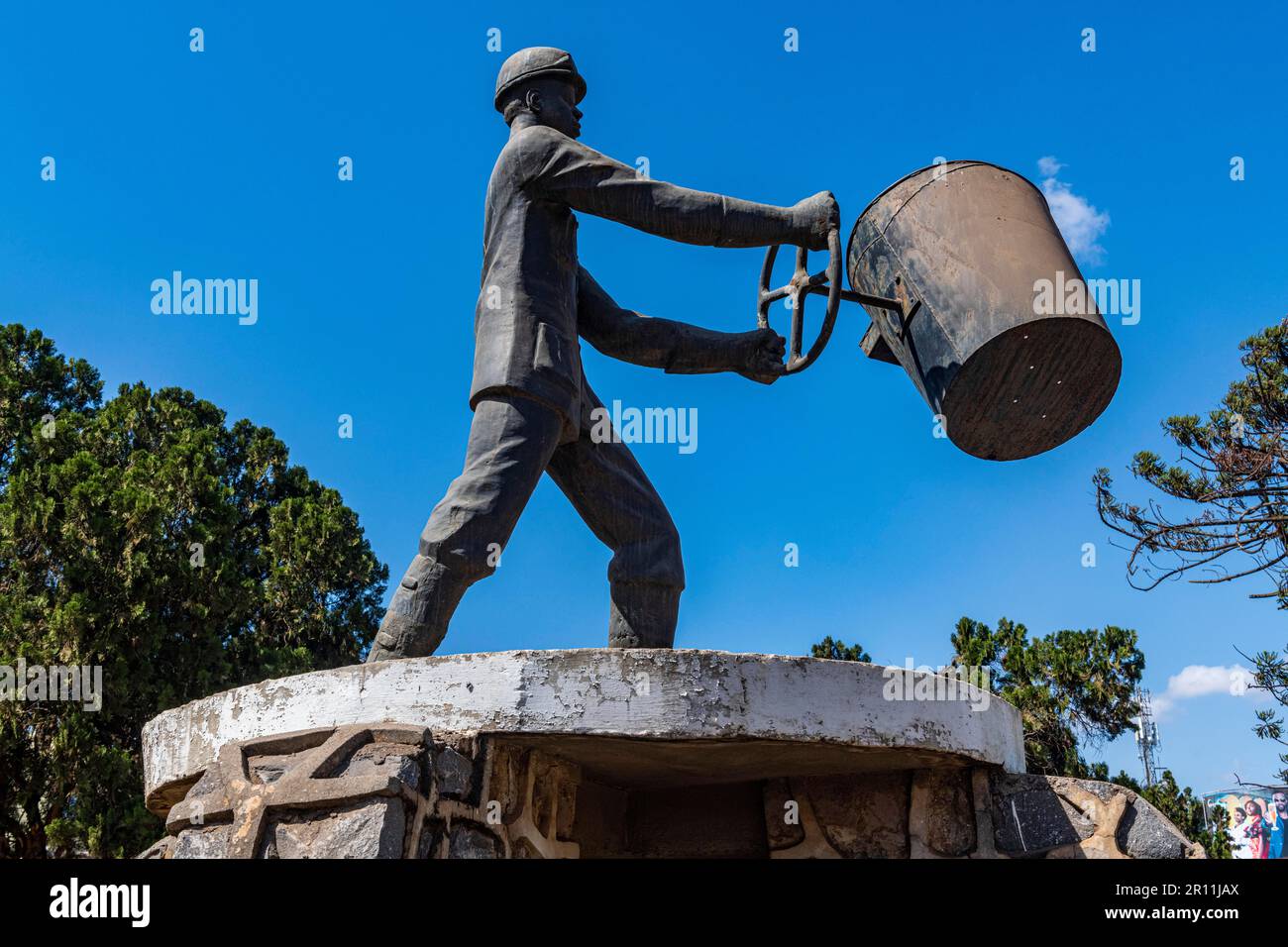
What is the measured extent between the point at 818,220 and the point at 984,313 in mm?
646

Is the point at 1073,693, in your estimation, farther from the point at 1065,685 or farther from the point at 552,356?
the point at 552,356

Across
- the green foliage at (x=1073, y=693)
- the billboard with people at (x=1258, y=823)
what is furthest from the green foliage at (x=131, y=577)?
the billboard with people at (x=1258, y=823)

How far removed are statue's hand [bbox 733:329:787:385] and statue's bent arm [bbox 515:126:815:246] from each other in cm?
43

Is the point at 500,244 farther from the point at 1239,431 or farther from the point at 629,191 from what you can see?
the point at 1239,431

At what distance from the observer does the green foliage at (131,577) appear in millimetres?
12031

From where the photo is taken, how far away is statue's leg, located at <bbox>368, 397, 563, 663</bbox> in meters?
3.69

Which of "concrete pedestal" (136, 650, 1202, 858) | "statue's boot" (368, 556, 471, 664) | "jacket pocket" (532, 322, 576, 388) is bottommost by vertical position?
"concrete pedestal" (136, 650, 1202, 858)

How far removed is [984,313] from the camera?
12.3 feet

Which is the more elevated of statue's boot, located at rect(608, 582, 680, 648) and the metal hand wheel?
the metal hand wheel

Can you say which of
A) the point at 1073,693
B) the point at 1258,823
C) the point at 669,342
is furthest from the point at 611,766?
the point at 1258,823

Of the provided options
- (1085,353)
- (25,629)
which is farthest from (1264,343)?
(25,629)

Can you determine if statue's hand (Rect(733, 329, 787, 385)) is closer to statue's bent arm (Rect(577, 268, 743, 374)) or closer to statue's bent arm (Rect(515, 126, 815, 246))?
statue's bent arm (Rect(577, 268, 743, 374))

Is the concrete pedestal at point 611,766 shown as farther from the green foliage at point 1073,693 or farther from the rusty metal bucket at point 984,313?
the green foliage at point 1073,693

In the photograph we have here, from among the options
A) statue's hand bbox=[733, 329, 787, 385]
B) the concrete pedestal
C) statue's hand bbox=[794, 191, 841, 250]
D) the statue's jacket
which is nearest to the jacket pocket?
the statue's jacket
